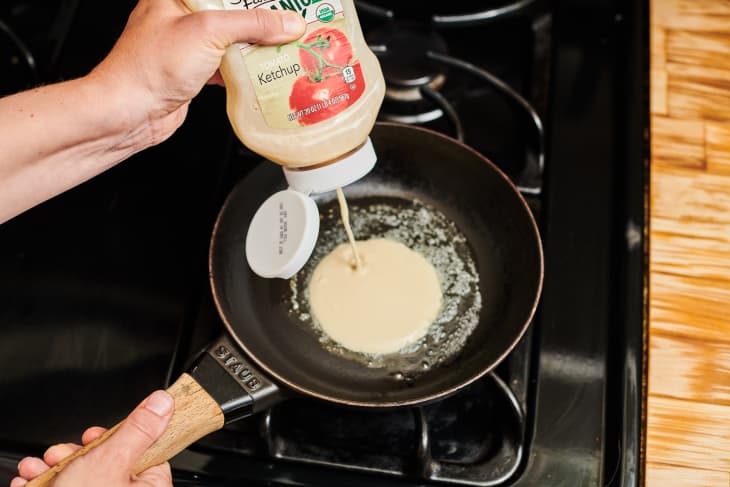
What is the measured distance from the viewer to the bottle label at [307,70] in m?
0.68

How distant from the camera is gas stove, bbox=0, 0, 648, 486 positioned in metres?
0.78

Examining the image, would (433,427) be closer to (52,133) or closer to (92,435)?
(92,435)

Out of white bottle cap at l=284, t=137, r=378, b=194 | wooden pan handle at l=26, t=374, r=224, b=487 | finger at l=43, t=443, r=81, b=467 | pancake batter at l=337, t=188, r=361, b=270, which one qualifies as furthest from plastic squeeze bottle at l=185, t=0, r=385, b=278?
finger at l=43, t=443, r=81, b=467

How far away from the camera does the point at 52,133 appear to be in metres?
0.72

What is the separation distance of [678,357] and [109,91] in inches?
26.4

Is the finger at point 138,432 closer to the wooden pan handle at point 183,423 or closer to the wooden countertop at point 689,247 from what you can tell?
the wooden pan handle at point 183,423

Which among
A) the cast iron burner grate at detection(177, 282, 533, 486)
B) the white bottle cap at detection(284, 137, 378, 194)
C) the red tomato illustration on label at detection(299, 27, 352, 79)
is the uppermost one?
the red tomato illustration on label at detection(299, 27, 352, 79)

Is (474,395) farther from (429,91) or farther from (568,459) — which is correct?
(429,91)

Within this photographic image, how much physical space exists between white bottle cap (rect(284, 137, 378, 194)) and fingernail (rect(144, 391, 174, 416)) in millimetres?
248

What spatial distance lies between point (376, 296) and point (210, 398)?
292mm

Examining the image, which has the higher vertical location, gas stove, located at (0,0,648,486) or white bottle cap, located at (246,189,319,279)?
white bottle cap, located at (246,189,319,279)

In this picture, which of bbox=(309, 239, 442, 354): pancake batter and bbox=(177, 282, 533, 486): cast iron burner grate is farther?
bbox=(309, 239, 442, 354): pancake batter

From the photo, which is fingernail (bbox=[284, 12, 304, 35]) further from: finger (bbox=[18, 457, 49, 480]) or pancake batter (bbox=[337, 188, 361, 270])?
finger (bbox=[18, 457, 49, 480])

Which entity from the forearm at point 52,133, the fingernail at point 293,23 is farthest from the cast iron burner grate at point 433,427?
the fingernail at point 293,23
